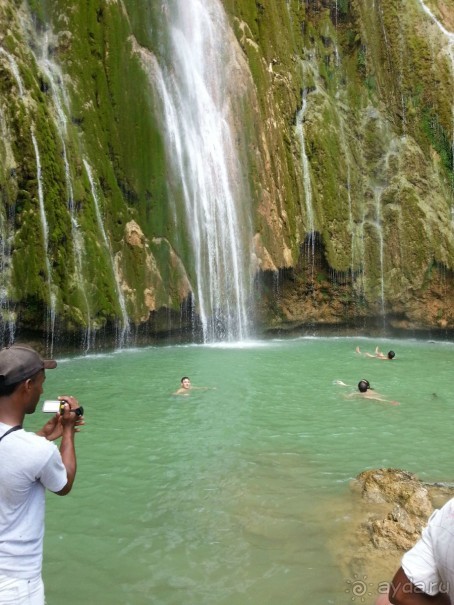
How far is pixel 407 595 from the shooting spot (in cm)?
190

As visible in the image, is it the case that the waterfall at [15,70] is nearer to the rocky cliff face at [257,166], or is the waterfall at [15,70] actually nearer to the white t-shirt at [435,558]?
the rocky cliff face at [257,166]

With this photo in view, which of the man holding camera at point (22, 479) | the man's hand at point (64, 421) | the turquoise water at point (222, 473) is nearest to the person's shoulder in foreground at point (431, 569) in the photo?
the man holding camera at point (22, 479)

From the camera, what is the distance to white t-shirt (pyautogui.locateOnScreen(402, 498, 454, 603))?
1.82m

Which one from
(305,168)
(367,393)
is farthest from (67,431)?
(305,168)

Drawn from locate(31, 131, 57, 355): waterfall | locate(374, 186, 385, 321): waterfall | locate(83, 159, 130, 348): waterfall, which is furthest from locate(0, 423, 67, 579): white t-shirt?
locate(374, 186, 385, 321): waterfall

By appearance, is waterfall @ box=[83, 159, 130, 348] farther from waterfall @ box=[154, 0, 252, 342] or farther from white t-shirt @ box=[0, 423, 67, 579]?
white t-shirt @ box=[0, 423, 67, 579]

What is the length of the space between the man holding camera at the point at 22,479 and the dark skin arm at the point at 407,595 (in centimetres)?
152

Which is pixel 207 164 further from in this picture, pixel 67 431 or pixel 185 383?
pixel 67 431

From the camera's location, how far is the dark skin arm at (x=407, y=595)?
6.13 ft

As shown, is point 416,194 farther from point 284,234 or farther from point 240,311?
point 240,311

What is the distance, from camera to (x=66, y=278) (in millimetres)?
15977

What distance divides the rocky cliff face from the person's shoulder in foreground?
45.6ft

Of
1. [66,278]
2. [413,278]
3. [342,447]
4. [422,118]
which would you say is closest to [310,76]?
[422,118]

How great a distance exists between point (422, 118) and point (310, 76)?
18.5ft
